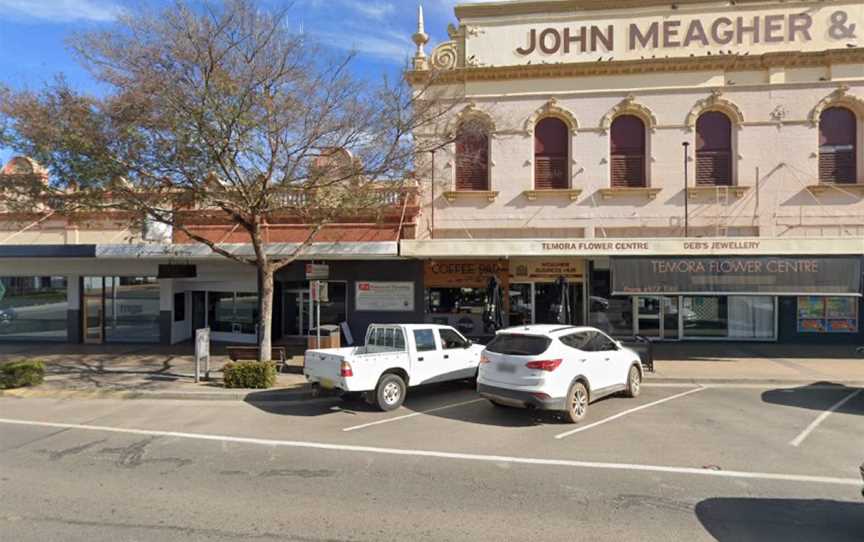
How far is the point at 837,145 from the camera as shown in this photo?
1623 cm

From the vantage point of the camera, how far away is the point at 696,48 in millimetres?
16750

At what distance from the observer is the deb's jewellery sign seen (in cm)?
1636

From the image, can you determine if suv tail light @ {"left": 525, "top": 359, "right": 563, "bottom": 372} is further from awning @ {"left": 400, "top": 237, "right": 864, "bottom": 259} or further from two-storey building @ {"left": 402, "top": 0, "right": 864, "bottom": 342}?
two-storey building @ {"left": 402, "top": 0, "right": 864, "bottom": 342}

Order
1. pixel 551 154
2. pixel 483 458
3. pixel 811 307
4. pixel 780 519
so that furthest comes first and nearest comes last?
pixel 551 154 < pixel 811 307 < pixel 483 458 < pixel 780 519

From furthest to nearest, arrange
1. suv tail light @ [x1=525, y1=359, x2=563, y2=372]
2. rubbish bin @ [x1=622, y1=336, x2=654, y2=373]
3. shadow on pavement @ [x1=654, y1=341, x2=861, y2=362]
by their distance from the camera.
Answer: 1. shadow on pavement @ [x1=654, y1=341, x2=861, y2=362]
2. rubbish bin @ [x1=622, y1=336, x2=654, y2=373]
3. suv tail light @ [x1=525, y1=359, x2=563, y2=372]

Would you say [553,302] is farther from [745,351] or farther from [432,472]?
[432,472]

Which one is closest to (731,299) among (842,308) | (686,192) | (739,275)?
(842,308)

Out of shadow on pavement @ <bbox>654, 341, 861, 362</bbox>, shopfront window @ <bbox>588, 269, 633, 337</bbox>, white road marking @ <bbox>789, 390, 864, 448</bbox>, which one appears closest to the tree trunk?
white road marking @ <bbox>789, 390, 864, 448</bbox>

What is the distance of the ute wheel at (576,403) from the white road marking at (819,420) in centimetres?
295

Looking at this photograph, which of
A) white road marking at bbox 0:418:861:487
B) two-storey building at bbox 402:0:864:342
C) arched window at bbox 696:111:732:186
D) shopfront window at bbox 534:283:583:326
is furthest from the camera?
shopfront window at bbox 534:283:583:326

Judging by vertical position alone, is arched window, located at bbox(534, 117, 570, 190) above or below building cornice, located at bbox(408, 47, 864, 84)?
below

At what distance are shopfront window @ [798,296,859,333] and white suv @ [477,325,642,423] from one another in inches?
462

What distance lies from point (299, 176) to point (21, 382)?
7668 millimetres

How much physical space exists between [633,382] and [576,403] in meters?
2.41
